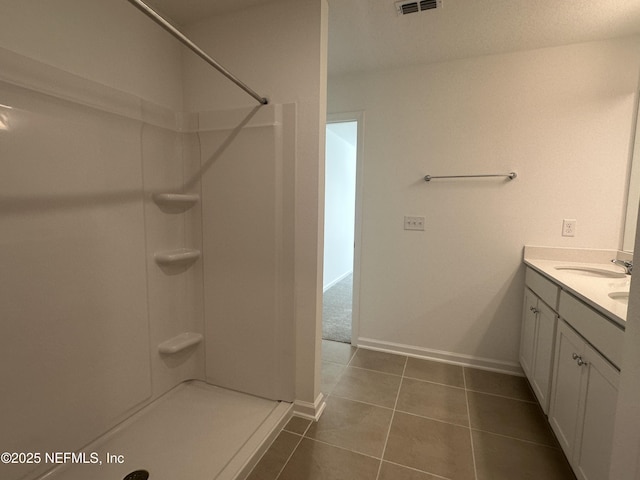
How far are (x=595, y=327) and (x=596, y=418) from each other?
13.5 inches

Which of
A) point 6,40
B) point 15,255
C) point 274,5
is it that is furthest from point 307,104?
point 15,255

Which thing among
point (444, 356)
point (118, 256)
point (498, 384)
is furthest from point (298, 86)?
point (498, 384)

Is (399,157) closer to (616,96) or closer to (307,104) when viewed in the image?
(307,104)

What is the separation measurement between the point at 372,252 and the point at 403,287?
394mm

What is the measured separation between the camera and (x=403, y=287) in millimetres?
2453

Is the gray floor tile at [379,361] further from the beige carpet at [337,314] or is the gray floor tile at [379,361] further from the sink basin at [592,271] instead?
the sink basin at [592,271]

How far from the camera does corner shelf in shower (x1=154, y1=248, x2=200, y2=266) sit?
173 cm

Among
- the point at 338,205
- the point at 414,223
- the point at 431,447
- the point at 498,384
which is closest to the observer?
the point at 431,447

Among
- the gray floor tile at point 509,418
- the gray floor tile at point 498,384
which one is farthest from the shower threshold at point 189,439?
the gray floor tile at point 498,384

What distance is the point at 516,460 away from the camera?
1.44m

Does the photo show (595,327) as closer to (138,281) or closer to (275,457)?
(275,457)

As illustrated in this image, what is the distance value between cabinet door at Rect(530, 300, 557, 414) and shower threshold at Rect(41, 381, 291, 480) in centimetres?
146

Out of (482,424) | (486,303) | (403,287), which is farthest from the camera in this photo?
(403,287)

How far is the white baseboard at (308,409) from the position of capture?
67.3 inches
